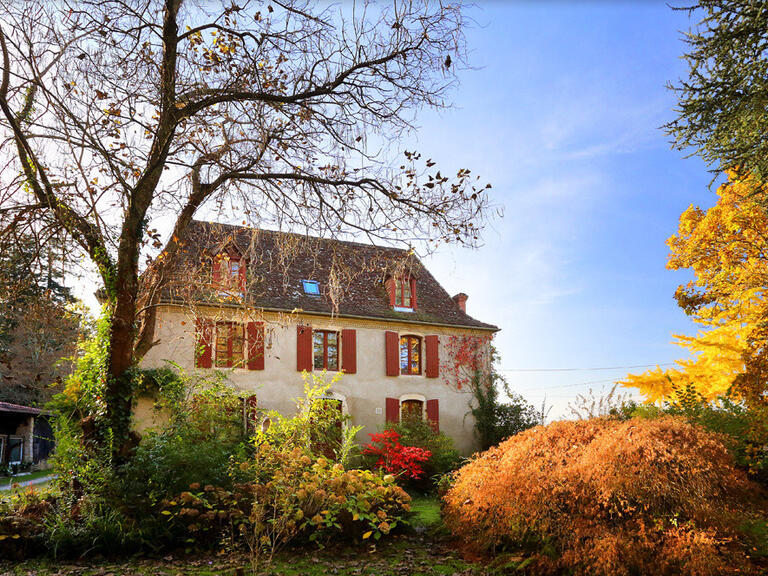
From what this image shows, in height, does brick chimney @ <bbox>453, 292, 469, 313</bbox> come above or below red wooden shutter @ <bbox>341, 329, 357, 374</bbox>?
above

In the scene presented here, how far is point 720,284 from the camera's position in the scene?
14.2 metres

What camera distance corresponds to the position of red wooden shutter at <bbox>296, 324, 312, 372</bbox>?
17047mm

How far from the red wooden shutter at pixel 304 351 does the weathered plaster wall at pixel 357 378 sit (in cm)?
13

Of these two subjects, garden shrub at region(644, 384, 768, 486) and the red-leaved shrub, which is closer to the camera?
garden shrub at region(644, 384, 768, 486)

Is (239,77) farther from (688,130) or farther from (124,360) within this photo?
(688,130)

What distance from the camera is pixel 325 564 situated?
6.68 metres

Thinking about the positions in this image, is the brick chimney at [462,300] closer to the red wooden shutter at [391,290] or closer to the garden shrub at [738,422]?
the red wooden shutter at [391,290]

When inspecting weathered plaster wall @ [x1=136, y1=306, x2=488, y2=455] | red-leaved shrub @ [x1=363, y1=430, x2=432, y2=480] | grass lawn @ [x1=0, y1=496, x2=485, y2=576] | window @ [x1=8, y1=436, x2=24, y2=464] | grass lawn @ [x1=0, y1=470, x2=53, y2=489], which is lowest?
grass lawn @ [x1=0, y1=470, x2=53, y2=489]

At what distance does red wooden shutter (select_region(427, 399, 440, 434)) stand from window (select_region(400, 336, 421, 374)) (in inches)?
43.3

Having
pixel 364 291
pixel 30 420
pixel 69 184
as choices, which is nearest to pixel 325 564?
pixel 69 184

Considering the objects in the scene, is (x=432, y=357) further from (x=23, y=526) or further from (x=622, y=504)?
(x=622, y=504)

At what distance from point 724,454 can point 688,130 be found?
8161 mm

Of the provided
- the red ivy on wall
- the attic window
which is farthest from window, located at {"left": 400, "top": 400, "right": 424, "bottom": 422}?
the attic window

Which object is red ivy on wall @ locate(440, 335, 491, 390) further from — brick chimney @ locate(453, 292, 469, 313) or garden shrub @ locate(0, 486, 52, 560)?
garden shrub @ locate(0, 486, 52, 560)
